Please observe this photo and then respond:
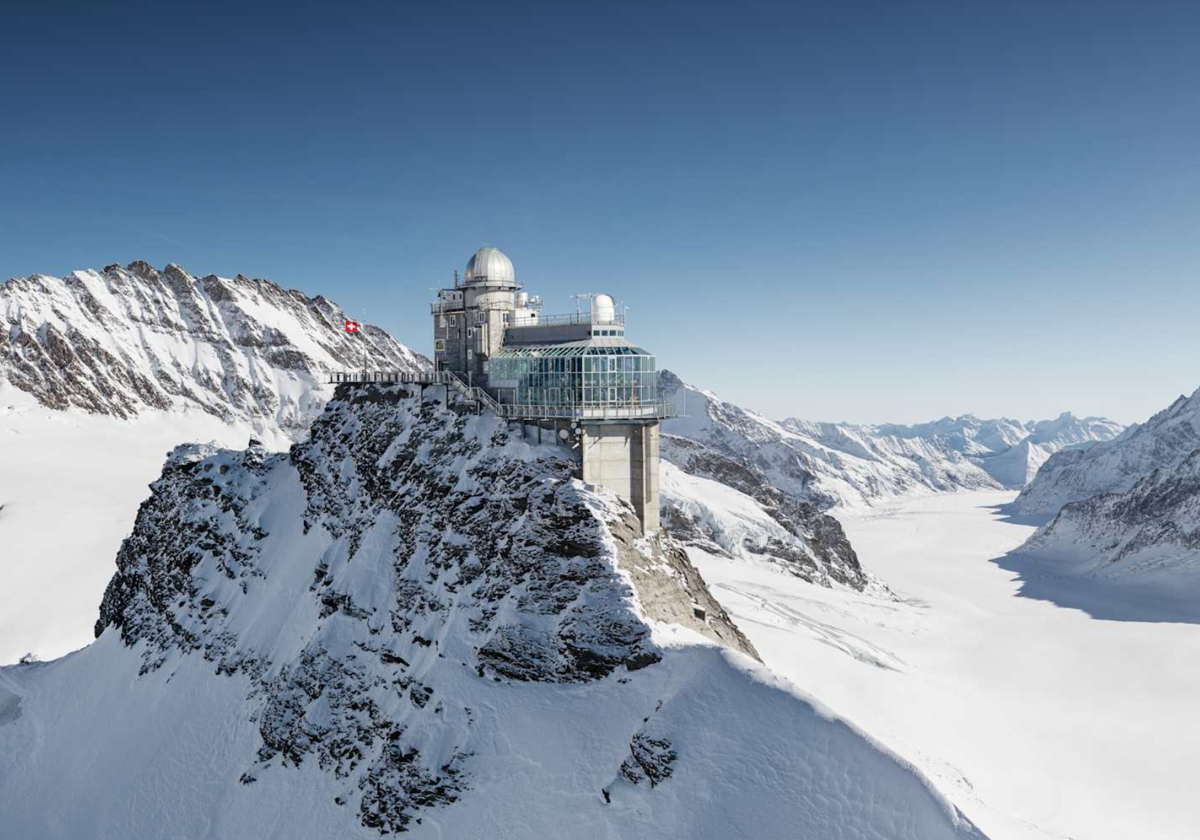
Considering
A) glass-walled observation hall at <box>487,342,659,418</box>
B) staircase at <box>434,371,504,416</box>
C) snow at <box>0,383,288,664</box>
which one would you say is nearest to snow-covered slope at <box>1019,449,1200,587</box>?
glass-walled observation hall at <box>487,342,659,418</box>

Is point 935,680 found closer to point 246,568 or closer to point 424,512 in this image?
point 424,512

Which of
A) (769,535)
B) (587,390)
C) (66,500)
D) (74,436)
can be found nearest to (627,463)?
(587,390)

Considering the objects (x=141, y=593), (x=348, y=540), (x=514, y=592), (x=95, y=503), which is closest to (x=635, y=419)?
(x=514, y=592)

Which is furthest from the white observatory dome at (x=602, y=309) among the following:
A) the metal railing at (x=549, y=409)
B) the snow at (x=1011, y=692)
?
the snow at (x=1011, y=692)

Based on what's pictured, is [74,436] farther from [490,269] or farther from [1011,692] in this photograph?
[1011,692]

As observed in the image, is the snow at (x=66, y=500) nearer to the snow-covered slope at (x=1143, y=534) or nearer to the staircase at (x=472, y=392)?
the staircase at (x=472, y=392)
